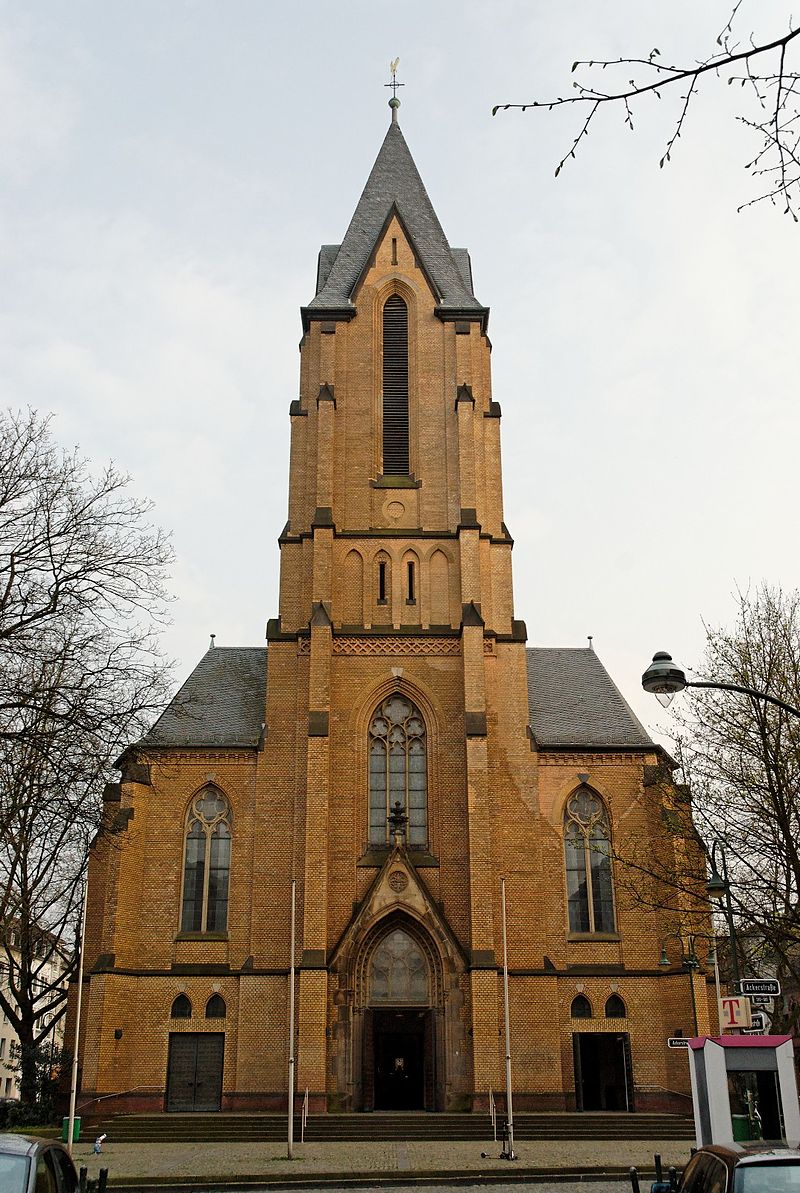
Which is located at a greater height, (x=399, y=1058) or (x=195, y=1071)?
(x=399, y=1058)

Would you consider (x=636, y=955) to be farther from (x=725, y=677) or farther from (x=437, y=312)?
(x=437, y=312)

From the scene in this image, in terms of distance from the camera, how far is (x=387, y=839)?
3250cm

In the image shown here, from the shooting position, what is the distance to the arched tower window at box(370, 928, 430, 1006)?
3095cm

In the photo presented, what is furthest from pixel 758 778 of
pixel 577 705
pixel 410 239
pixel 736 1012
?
pixel 410 239

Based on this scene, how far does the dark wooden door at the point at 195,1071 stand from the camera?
30.5 m

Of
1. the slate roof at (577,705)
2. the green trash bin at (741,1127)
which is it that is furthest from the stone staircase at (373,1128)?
the slate roof at (577,705)

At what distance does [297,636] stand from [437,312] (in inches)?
487

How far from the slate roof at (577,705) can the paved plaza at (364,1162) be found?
11647mm

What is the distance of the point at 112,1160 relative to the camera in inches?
906

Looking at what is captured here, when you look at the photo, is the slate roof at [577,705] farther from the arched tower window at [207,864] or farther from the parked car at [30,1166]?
the parked car at [30,1166]

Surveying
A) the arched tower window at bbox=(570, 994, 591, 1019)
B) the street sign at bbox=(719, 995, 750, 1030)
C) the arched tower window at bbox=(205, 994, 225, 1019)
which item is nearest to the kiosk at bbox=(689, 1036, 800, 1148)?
the street sign at bbox=(719, 995, 750, 1030)

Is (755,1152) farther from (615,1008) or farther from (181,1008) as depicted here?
(181,1008)

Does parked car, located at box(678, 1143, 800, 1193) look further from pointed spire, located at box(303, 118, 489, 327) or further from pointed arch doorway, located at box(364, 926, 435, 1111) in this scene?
pointed spire, located at box(303, 118, 489, 327)

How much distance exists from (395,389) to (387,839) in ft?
48.6
